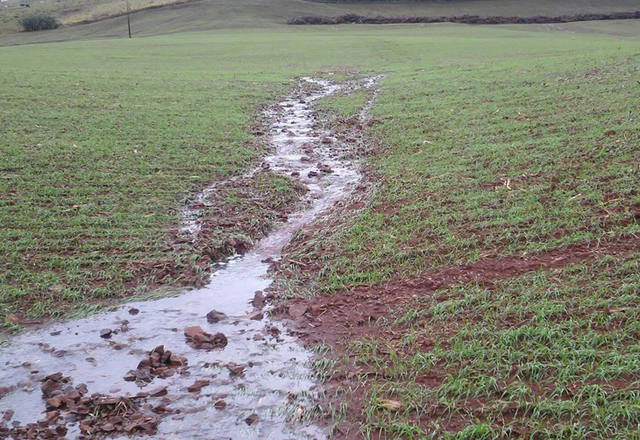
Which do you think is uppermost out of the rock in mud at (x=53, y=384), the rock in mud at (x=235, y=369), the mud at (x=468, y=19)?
the mud at (x=468, y=19)

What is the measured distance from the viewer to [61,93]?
67.5 ft

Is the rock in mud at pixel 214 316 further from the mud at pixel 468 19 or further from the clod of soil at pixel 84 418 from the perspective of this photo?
the mud at pixel 468 19

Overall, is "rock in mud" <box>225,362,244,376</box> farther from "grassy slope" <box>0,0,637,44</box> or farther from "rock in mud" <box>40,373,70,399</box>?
"grassy slope" <box>0,0,637,44</box>

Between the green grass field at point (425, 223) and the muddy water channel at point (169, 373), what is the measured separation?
596mm

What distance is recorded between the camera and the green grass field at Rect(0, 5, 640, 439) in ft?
17.6

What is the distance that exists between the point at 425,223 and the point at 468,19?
64.7 m

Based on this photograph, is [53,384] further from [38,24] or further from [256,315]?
[38,24]

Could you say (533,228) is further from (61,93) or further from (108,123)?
(61,93)

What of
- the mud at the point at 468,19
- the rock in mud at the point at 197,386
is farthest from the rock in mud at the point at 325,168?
the mud at the point at 468,19

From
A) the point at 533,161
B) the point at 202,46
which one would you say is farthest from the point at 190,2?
the point at 533,161

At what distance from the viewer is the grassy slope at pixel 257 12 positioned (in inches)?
2667

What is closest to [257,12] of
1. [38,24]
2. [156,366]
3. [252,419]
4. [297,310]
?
[38,24]

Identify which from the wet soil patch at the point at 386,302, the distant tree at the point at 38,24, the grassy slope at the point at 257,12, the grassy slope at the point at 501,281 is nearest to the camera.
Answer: the grassy slope at the point at 501,281

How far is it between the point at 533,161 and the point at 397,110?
785cm
